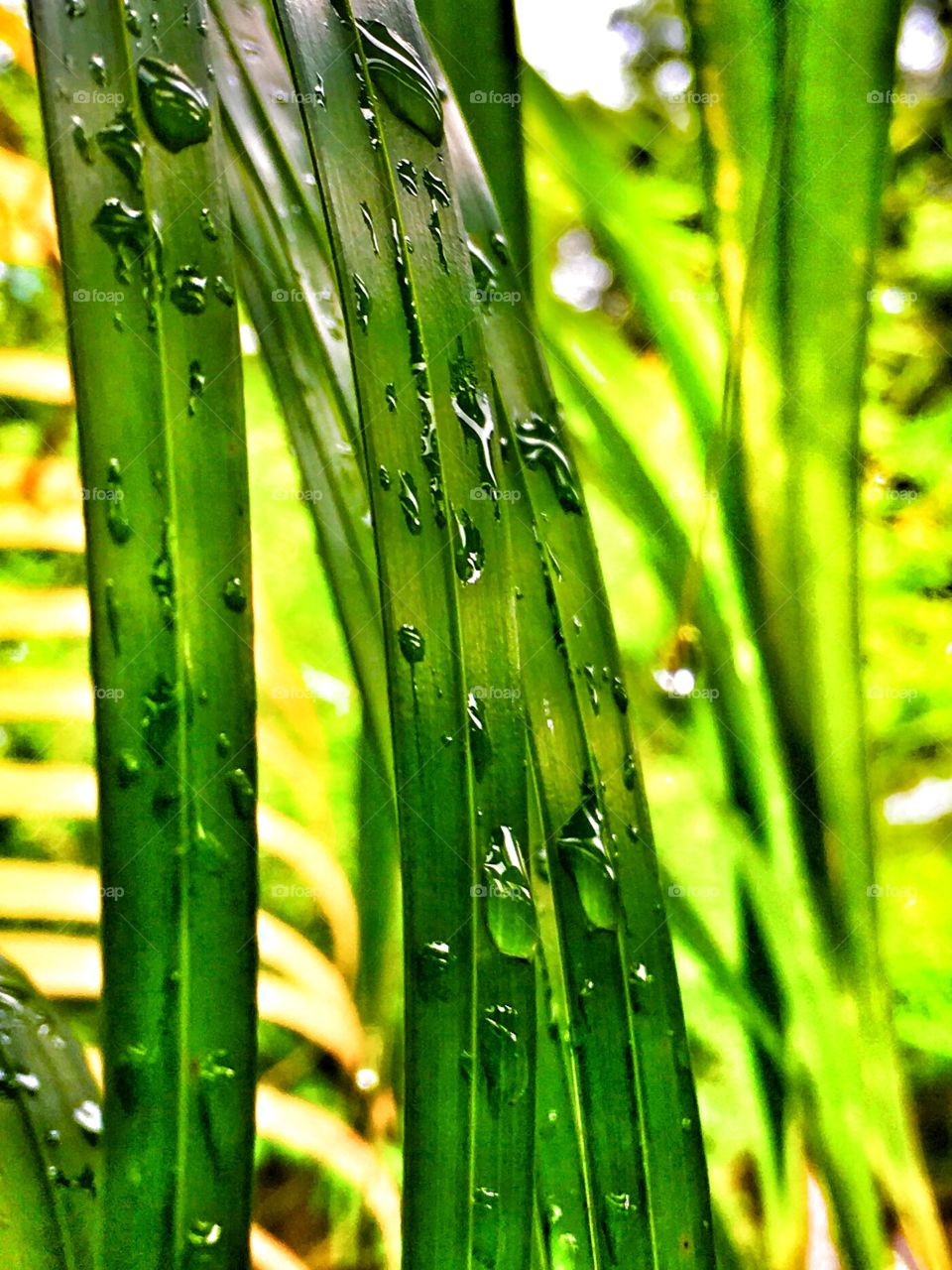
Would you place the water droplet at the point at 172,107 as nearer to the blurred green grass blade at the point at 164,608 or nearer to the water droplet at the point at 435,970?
Result: the blurred green grass blade at the point at 164,608

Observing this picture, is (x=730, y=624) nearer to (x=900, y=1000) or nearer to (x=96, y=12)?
(x=900, y=1000)

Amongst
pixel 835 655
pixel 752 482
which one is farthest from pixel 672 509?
pixel 835 655

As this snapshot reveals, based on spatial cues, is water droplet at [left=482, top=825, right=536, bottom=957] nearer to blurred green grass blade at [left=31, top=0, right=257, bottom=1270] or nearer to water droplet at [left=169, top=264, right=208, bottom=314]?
blurred green grass blade at [left=31, top=0, right=257, bottom=1270]

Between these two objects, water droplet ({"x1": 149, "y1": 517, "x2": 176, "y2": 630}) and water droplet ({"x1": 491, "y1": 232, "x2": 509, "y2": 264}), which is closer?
water droplet ({"x1": 149, "y1": 517, "x2": 176, "y2": 630})

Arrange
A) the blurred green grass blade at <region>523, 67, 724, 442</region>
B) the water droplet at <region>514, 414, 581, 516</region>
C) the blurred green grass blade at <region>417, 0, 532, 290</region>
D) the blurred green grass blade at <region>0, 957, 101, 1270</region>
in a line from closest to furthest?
the blurred green grass blade at <region>0, 957, 101, 1270</region>
the water droplet at <region>514, 414, 581, 516</region>
the blurred green grass blade at <region>417, 0, 532, 290</region>
the blurred green grass blade at <region>523, 67, 724, 442</region>

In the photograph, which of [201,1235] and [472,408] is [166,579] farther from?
[201,1235]

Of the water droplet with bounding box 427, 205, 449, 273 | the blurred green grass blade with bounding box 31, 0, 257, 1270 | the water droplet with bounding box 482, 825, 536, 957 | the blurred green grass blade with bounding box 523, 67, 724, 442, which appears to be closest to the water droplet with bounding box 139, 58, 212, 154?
the blurred green grass blade with bounding box 31, 0, 257, 1270

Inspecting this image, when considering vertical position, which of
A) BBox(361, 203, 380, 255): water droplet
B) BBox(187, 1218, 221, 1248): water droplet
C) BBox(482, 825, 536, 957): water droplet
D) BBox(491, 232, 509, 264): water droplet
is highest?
BBox(491, 232, 509, 264): water droplet
